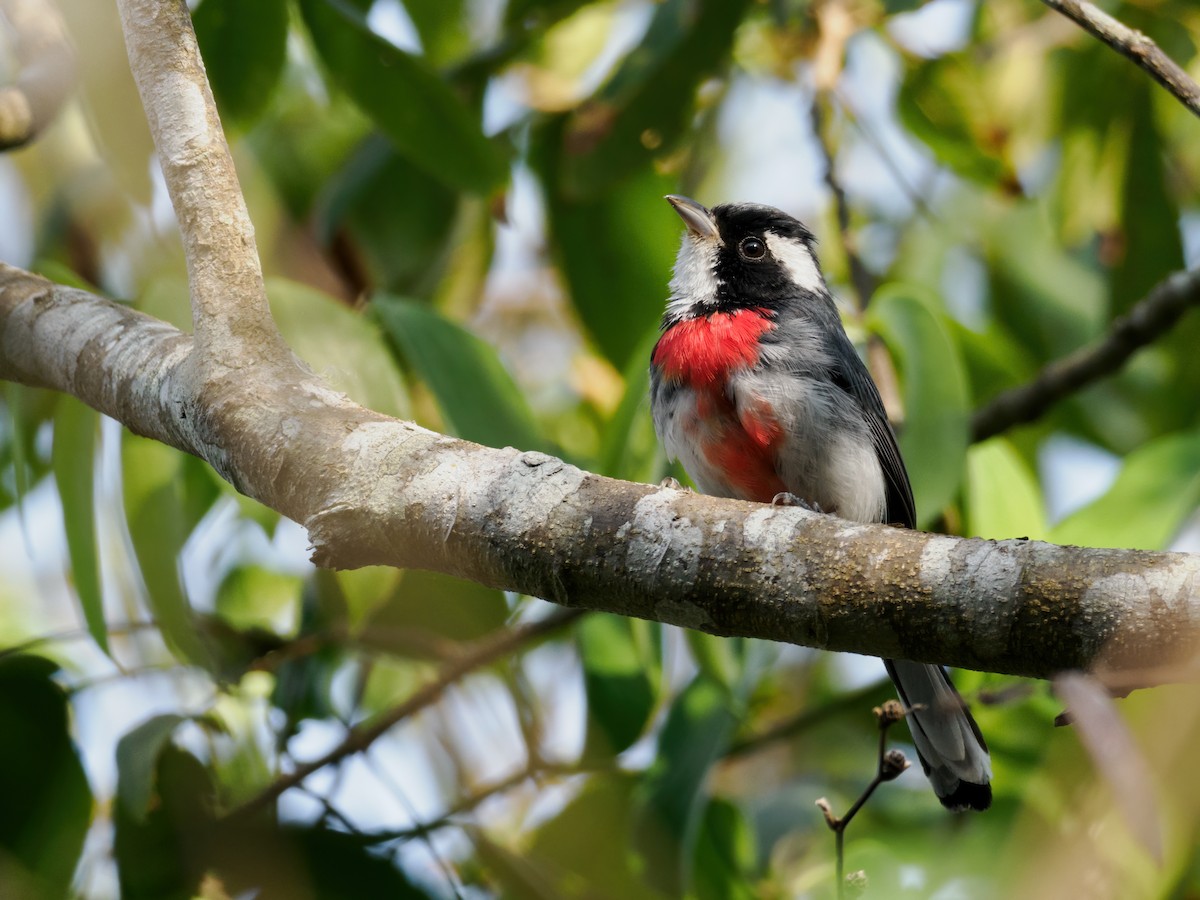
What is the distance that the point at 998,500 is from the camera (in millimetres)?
3867

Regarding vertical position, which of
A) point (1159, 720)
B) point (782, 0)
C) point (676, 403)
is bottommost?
point (1159, 720)

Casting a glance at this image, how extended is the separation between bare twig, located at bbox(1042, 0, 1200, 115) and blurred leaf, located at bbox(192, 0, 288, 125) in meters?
2.22

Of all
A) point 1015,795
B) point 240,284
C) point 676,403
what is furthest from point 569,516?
point 1015,795

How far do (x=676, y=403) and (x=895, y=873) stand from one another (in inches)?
59.4

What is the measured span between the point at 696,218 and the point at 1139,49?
7.32ft

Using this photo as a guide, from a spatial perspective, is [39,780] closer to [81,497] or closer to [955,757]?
[81,497]

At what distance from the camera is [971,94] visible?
4871 mm

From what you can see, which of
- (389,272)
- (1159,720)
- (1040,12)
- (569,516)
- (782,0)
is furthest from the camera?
(1040,12)

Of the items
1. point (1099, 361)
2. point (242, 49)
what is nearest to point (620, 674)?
point (1099, 361)

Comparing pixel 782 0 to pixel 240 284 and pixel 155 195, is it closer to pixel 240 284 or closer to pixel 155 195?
pixel 155 195

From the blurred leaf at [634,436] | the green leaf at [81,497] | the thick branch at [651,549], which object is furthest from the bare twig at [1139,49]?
the green leaf at [81,497]

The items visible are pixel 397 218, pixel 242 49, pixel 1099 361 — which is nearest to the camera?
pixel 242 49

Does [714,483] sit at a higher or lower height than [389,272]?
lower

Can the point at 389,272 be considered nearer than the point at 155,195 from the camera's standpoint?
No
